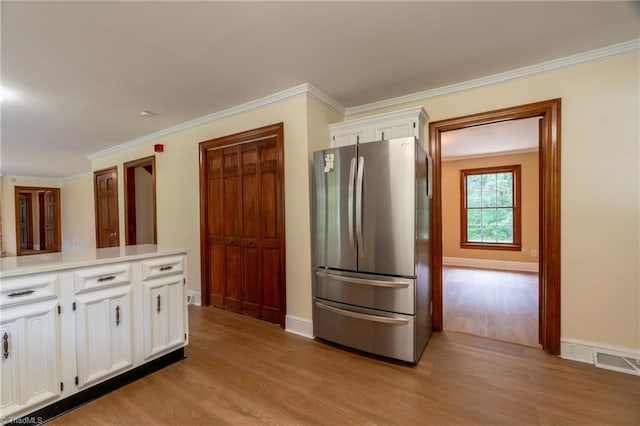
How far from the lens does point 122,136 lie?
4.39 m

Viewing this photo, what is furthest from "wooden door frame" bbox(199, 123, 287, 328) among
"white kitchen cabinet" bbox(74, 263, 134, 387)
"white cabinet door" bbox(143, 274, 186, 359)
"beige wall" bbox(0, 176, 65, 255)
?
"beige wall" bbox(0, 176, 65, 255)

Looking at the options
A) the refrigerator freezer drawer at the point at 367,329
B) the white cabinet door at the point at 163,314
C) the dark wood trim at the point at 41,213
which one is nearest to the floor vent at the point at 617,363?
the refrigerator freezer drawer at the point at 367,329

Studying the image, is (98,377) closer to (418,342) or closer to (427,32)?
(418,342)

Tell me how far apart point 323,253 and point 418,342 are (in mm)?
1097

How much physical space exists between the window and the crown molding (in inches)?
163

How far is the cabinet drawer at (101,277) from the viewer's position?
1769 mm

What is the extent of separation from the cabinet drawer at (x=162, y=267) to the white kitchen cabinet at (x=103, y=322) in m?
0.12

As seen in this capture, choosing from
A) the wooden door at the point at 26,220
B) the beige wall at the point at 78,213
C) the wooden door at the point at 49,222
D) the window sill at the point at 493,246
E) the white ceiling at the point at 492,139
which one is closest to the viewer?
the white ceiling at the point at 492,139

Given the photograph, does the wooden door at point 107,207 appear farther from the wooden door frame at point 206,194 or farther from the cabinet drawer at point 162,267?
the cabinet drawer at point 162,267

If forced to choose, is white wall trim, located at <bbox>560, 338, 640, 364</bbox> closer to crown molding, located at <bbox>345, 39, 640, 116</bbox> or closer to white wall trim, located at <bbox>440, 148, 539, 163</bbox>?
crown molding, located at <bbox>345, 39, 640, 116</bbox>

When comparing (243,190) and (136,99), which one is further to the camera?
(243,190)

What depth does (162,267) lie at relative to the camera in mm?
2221

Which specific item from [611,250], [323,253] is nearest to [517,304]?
[611,250]

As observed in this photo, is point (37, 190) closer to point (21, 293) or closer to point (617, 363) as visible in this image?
point (21, 293)
